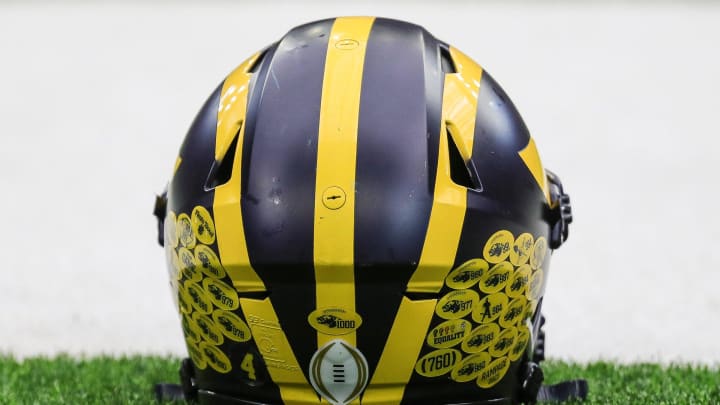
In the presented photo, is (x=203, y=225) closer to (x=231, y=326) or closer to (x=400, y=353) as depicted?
(x=231, y=326)

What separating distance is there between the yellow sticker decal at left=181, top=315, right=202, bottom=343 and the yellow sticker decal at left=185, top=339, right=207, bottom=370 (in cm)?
2

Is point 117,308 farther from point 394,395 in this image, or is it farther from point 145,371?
point 394,395

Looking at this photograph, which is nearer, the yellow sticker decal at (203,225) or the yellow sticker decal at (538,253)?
the yellow sticker decal at (203,225)

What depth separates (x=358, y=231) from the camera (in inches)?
118

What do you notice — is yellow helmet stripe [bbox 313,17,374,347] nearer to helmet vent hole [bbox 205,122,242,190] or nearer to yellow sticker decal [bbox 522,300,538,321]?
helmet vent hole [bbox 205,122,242,190]

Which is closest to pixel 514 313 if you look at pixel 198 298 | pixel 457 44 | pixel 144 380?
pixel 198 298

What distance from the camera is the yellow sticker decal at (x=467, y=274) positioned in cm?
309

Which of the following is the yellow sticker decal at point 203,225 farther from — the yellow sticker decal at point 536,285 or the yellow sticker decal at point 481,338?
the yellow sticker decal at point 536,285

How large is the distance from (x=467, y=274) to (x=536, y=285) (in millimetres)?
340

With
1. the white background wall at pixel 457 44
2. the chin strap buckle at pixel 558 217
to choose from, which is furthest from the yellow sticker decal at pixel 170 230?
the white background wall at pixel 457 44

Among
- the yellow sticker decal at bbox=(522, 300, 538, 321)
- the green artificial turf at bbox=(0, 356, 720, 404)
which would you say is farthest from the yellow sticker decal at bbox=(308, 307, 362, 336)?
the green artificial turf at bbox=(0, 356, 720, 404)

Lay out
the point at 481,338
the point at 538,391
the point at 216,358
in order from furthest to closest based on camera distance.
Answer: the point at 538,391, the point at 216,358, the point at 481,338

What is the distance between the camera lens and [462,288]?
312 centimetres

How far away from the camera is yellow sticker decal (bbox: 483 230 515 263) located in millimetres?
3148
